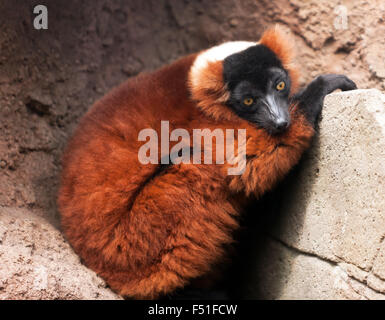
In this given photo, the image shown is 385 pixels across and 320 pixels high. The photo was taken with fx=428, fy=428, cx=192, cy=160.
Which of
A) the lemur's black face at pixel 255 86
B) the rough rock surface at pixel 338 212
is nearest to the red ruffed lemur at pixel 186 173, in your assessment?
the lemur's black face at pixel 255 86

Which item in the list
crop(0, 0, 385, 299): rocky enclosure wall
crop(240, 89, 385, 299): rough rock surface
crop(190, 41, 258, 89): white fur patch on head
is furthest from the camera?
crop(190, 41, 258, 89): white fur patch on head

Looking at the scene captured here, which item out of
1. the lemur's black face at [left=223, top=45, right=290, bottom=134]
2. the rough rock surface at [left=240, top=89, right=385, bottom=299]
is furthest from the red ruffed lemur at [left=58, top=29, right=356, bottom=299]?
the rough rock surface at [left=240, top=89, right=385, bottom=299]

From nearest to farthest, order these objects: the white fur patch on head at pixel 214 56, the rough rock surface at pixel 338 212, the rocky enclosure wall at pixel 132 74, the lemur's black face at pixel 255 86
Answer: the rough rock surface at pixel 338 212 → the rocky enclosure wall at pixel 132 74 → the lemur's black face at pixel 255 86 → the white fur patch on head at pixel 214 56

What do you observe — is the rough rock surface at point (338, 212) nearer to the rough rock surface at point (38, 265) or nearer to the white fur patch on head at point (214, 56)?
the white fur patch on head at point (214, 56)

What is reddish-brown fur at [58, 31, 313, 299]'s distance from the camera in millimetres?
2205

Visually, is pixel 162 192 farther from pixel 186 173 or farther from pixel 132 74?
pixel 132 74

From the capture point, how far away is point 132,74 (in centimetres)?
A: 365

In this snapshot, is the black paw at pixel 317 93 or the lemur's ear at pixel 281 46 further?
the lemur's ear at pixel 281 46

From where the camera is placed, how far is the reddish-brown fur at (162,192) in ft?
7.23

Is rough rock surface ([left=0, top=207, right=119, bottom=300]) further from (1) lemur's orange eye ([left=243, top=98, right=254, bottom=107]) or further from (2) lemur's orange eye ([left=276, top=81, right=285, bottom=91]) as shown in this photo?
(2) lemur's orange eye ([left=276, top=81, right=285, bottom=91])

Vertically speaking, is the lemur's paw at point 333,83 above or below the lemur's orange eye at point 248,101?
above

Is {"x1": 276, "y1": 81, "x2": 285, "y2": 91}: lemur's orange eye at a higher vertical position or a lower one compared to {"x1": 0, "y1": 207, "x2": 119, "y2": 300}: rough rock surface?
higher

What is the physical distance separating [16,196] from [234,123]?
1409mm

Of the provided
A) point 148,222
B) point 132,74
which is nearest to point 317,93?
point 148,222
